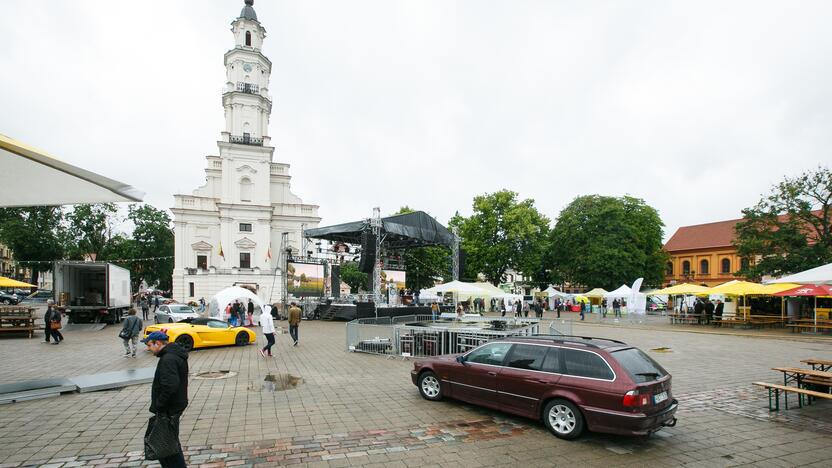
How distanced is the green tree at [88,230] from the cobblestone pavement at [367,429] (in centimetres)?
4848

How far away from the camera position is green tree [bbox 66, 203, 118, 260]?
5003cm

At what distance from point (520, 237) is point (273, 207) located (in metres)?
28.4

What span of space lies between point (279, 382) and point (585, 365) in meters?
6.67

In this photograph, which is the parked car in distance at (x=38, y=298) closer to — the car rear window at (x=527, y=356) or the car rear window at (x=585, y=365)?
the car rear window at (x=527, y=356)

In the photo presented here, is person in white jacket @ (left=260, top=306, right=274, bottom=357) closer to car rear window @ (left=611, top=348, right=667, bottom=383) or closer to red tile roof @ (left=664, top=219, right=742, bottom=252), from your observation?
car rear window @ (left=611, top=348, right=667, bottom=383)

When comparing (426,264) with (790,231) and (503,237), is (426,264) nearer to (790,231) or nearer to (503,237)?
(503,237)

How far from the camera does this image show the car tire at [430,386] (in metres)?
7.93

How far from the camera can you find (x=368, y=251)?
2531 cm

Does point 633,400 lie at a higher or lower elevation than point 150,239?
lower

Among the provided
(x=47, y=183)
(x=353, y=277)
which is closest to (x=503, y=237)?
(x=353, y=277)

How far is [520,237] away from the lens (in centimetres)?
4606

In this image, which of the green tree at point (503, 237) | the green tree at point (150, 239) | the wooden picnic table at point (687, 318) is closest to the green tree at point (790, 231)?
the wooden picnic table at point (687, 318)

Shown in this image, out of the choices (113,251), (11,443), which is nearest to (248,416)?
(11,443)

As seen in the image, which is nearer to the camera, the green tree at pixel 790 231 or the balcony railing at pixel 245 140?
the green tree at pixel 790 231
